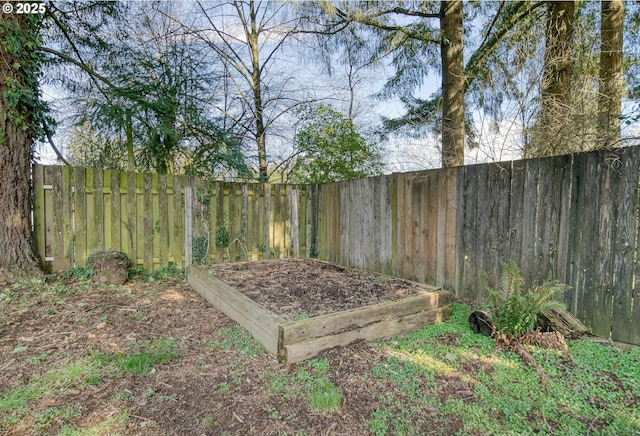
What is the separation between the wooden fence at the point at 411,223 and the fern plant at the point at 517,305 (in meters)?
0.42

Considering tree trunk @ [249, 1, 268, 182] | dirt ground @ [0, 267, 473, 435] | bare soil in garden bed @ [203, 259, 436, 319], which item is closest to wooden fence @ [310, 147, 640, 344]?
bare soil in garden bed @ [203, 259, 436, 319]

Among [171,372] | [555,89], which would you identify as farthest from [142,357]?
[555,89]

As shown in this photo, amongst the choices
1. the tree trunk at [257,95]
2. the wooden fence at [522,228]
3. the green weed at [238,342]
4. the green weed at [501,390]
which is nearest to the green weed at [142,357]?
the green weed at [238,342]

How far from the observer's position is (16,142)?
11.8ft

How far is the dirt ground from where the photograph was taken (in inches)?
61.1

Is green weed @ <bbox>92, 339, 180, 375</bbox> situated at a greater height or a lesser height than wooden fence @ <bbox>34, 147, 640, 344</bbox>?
lesser

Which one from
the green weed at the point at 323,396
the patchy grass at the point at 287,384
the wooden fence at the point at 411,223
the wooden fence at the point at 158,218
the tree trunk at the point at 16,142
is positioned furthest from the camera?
the wooden fence at the point at 158,218

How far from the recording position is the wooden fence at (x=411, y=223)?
2.36 metres

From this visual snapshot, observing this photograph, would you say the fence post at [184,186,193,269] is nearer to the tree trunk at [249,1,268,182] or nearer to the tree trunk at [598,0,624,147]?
the tree trunk at [249,1,268,182]

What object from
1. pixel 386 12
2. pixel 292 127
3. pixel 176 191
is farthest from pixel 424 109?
pixel 176 191

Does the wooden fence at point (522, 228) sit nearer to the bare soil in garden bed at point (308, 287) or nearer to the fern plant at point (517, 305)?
the fern plant at point (517, 305)

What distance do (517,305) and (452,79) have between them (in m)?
3.29

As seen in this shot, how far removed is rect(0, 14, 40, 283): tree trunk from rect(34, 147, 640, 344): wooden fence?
8.5 inches

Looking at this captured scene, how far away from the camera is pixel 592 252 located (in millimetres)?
2424
